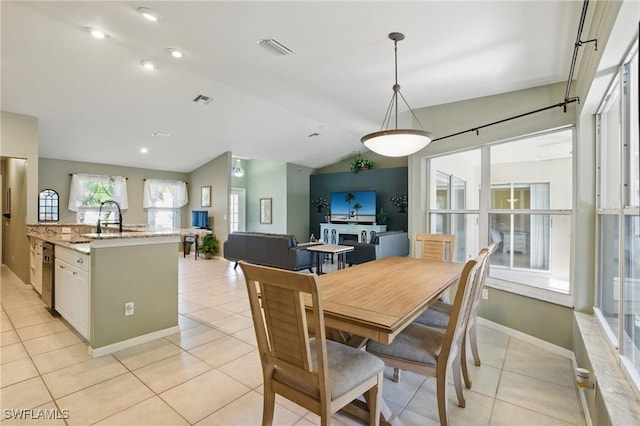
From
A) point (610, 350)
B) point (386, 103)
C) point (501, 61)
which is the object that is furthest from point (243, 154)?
point (610, 350)

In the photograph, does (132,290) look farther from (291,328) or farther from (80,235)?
(291,328)

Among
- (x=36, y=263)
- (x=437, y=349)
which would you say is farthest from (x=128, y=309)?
(x=437, y=349)

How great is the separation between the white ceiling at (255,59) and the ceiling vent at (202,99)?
85 millimetres

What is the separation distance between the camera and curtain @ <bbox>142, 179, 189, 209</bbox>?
830 centimetres

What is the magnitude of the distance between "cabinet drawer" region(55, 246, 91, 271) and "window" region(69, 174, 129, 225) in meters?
4.12

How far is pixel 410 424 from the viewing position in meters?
1.82

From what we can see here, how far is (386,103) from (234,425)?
4.33 meters

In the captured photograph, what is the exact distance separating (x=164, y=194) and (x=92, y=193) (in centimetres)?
169

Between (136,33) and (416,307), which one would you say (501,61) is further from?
(136,33)

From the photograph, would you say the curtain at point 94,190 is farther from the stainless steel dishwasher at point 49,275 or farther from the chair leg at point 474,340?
the chair leg at point 474,340

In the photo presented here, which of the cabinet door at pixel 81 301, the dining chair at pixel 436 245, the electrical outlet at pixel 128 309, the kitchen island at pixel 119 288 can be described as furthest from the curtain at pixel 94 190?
the dining chair at pixel 436 245

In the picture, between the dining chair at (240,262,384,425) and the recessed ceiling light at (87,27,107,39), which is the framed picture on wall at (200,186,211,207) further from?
the dining chair at (240,262,384,425)

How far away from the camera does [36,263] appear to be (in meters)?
4.16

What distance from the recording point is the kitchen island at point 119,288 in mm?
2643
